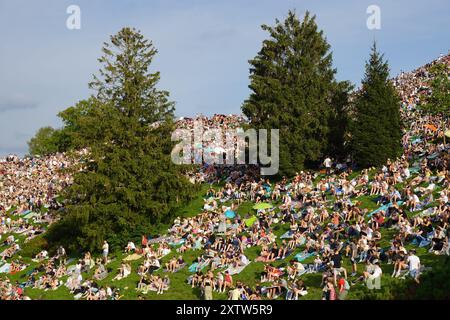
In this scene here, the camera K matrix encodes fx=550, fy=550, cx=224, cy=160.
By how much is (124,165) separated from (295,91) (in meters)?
15.9

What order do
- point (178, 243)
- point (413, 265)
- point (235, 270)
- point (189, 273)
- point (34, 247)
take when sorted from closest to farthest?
point (413, 265) → point (235, 270) → point (189, 273) → point (178, 243) → point (34, 247)

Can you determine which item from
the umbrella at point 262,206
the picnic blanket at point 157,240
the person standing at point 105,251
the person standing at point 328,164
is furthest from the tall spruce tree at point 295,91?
the person standing at point 105,251

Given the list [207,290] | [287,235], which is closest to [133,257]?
[287,235]

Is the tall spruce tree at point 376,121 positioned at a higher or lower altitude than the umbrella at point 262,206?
higher

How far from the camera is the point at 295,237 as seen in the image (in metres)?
28.9

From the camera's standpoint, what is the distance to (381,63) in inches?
1656

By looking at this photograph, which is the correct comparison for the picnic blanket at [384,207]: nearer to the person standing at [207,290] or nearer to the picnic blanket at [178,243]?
the person standing at [207,290]

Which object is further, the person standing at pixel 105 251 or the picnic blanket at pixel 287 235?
the person standing at pixel 105 251

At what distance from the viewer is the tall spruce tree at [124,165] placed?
3622 cm

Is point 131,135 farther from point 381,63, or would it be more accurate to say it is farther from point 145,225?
point 381,63

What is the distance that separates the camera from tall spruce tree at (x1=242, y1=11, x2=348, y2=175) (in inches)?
1699

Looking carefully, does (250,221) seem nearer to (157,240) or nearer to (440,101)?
(157,240)

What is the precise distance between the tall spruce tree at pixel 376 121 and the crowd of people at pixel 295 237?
1124 mm
